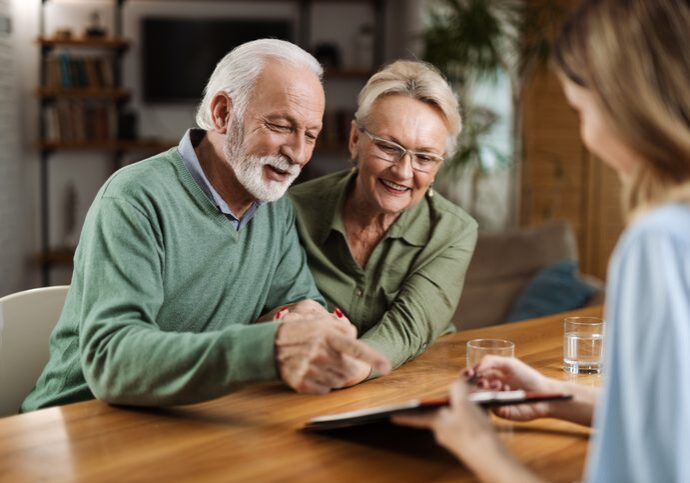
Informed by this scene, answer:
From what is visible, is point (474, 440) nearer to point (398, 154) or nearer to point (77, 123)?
point (398, 154)

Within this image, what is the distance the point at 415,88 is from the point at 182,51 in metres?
4.43

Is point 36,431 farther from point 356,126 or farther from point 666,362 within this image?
→ point 356,126

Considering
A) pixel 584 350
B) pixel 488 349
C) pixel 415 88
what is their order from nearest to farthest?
pixel 488 349 → pixel 584 350 → pixel 415 88

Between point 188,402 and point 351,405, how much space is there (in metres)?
0.28

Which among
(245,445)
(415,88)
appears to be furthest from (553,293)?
(245,445)

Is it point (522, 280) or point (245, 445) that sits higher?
point (245, 445)

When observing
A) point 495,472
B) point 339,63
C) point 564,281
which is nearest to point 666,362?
point 495,472

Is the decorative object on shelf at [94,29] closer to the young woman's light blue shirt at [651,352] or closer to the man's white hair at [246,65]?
the man's white hair at [246,65]

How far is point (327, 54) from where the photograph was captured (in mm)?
6223

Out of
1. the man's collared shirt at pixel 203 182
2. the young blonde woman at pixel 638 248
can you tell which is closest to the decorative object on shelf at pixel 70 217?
the man's collared shirt at pixel 203 182

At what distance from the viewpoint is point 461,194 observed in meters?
6.12

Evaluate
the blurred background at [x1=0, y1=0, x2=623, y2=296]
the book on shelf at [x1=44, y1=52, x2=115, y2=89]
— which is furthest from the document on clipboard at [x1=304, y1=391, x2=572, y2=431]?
the book on shelf at [x1=44, y1=52, x2=115, y2=89]

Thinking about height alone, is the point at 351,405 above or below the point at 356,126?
below

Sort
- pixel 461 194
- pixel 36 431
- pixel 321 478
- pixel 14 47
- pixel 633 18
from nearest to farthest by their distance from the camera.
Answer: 1. pixel 633 18
2. pixel 321 478
3. pixel 36 431
4. pixel 14 47
5. pixel 461 194
